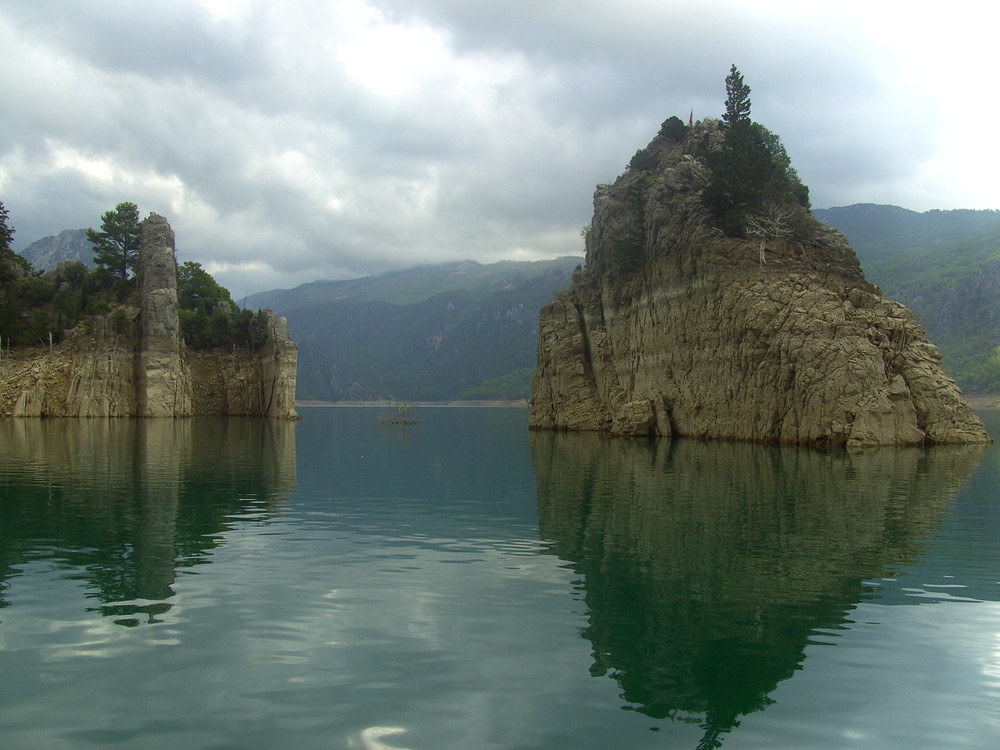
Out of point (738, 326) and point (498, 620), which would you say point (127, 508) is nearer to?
point (498, 620)

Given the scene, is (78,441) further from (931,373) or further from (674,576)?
(931,373)

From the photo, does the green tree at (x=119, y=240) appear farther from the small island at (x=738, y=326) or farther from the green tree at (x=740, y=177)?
the green tree at (x=740, y=177)

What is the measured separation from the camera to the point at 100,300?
106250 mm

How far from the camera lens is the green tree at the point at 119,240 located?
369 ft

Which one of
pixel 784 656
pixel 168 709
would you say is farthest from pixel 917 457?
pixel 168 709

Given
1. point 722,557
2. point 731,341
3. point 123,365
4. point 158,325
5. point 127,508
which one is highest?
point 158,325

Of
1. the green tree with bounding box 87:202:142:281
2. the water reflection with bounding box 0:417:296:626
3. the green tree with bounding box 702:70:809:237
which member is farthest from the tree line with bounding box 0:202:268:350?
the green tree with bounding box 702:70:809:237

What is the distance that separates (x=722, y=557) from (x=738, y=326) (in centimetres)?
4413

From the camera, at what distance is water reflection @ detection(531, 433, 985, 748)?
1112 centimetres

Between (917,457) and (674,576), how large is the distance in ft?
112

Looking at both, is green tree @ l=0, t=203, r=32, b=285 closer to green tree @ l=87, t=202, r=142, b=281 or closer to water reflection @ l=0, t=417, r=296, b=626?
green tree @ l=87, t=202, r=142, b=281

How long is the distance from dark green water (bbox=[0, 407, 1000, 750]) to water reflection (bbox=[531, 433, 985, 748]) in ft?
0.25

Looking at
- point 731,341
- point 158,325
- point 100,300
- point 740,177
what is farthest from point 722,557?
point 100,300

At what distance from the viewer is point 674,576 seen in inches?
651
